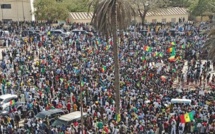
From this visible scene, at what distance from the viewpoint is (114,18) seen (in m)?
23.5

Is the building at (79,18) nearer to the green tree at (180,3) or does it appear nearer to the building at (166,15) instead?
the building at (166,15)

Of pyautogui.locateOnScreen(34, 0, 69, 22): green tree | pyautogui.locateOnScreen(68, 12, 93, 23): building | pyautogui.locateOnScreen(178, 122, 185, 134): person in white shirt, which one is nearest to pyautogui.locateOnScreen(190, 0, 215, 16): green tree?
pyautogui.locateOnScreen(68, 12, 93, 23): building

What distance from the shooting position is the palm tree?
75.8ft

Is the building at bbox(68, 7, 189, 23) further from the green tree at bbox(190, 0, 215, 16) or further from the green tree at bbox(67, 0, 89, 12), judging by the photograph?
the green tree at bbox(67, 0, 89, 12)

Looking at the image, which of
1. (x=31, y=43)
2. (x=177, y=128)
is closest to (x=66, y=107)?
(x=177, y=128)

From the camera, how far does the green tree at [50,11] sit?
6006 cm

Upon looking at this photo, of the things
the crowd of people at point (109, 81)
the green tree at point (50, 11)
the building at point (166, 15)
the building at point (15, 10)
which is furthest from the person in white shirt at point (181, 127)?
the building at point (166, 15)

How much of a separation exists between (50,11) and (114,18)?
3826 centimetres

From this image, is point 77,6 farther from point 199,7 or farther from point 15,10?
point 199,7

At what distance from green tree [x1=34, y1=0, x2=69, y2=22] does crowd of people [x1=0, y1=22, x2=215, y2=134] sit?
1740 cm

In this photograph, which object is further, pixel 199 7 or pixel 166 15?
pixel 166 15

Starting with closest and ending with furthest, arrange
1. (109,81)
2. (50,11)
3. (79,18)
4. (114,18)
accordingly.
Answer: (114,18)
(109,81)
(50,11)
(79,18)

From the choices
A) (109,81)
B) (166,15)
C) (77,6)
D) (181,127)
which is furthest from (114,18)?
(77,6)

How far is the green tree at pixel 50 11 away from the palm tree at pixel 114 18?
37125 millimetres
